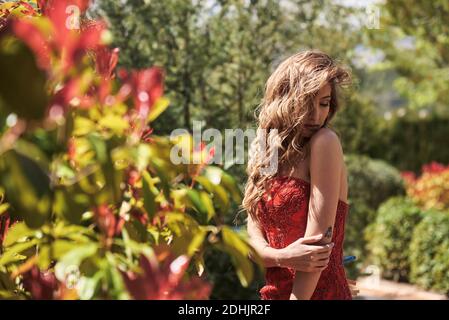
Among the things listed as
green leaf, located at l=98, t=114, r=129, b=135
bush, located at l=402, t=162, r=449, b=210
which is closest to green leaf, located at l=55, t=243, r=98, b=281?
green leaf, located at l=98, t=114, r=129, b=135

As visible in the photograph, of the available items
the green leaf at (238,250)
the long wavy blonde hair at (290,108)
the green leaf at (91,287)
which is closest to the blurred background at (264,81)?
the long wavy blonde hair at (290,108)

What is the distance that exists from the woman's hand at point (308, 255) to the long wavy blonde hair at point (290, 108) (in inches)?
11.6

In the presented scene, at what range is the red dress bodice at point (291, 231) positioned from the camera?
7.34ft

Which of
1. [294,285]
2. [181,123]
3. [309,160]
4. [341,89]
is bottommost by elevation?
[181,123]

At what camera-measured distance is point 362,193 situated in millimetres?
10133

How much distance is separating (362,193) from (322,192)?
26.9 ft

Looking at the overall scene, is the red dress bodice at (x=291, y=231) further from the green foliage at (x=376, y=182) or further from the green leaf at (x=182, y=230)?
the green foliage at (x=376, y=182)

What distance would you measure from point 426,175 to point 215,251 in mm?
5640

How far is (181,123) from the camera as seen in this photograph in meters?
5.77

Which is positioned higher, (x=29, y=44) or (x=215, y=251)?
(x=29, y=44)

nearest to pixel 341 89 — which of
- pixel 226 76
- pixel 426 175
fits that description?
pixel 226 76

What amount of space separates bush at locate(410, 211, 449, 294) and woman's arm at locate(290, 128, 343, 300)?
5.68 meters
